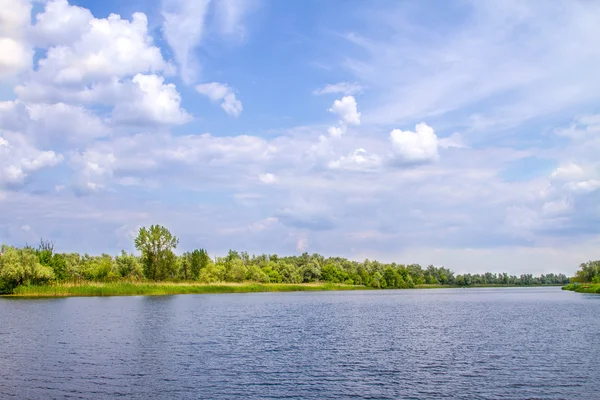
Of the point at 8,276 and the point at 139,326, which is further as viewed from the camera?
the point at 8,276

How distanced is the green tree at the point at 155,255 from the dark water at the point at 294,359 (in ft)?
273

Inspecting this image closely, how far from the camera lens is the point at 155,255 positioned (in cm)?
14275

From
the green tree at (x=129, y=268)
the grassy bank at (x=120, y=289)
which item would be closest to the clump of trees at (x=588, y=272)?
the grassy bank at (x=120, y=289)

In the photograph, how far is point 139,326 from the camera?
52688 mm

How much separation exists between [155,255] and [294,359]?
115439mm

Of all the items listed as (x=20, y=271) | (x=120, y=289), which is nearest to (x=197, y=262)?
(x=120, y=289)

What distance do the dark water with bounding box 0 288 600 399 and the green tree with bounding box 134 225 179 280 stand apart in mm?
83260

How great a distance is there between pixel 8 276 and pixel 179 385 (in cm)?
8784

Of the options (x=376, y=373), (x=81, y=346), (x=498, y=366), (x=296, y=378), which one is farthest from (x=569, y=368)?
(x=81, y=346)

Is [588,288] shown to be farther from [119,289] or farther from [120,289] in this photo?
[119,289]

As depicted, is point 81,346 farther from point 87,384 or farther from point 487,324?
point 487,324

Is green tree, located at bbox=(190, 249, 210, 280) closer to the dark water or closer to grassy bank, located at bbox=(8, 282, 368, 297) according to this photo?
grassy bank, located at bbox=(8, 282, 368, 297)

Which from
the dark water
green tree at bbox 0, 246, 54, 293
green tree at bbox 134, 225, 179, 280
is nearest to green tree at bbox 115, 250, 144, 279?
green tree at bbox 134, 225, 179, 280

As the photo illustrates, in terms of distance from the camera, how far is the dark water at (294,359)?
26734mm
